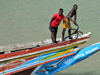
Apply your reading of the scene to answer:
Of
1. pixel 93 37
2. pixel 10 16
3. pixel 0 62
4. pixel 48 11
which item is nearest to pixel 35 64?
pixel 0 62

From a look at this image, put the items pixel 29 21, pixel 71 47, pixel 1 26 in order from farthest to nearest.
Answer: pixel 29 21
pixel 1 26
pixel 71 47

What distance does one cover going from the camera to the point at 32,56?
4.81 meters

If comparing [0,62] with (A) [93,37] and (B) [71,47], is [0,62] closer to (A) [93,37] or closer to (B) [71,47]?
(B) [71,47]

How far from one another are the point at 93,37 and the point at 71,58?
3592mm

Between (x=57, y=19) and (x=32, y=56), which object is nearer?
(x=32, y=56)

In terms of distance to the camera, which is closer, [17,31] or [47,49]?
[47,49]

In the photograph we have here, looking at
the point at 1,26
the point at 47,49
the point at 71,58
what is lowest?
the point at 71,58

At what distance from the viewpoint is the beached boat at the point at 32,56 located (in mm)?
4598

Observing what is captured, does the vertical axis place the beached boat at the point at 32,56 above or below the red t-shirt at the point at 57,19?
below

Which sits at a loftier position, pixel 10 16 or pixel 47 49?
pixel 10 16

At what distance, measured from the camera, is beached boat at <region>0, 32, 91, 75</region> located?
15.1ft

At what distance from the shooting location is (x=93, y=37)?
28.9ft

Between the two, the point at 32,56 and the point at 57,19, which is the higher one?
the point at 57,19

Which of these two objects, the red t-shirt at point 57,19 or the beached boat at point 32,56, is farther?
the red t-shirt at point 57,19
